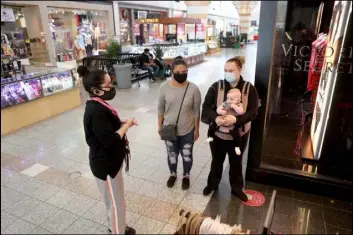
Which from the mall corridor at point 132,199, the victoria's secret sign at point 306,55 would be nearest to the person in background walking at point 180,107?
the mall corridor at point 132,199

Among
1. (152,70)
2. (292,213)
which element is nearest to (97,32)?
(152,70)

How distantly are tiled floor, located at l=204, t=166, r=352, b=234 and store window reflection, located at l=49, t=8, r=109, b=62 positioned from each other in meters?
9.89

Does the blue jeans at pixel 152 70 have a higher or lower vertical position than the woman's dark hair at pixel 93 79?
lower

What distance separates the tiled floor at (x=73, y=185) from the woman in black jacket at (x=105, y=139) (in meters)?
0.58

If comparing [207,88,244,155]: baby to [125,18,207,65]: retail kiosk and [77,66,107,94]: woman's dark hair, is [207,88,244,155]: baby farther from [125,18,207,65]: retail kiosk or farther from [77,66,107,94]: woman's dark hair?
[125,18,207,65]: retail kiosk

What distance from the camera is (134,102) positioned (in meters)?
6.45

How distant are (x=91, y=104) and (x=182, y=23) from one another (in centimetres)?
1233

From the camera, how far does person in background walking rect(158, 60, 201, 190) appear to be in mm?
2447

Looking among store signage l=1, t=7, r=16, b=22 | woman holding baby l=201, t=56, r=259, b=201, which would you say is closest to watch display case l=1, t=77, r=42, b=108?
woman holding baby l=201, t=56, r=259, b=201

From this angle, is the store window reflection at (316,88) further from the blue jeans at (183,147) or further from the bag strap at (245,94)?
the blue jeans at (183,147)

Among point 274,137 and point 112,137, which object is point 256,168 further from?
point 112,137

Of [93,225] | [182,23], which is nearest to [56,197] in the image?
[93,225]

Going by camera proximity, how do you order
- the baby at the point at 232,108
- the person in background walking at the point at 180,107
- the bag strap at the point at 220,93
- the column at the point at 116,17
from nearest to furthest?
the baby at the point at 232,108
the bag strap at the point at 220,93
the person in background walking at the point at 180,107
the column at the point at 116,17

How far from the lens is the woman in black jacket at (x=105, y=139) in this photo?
1.72 meters
